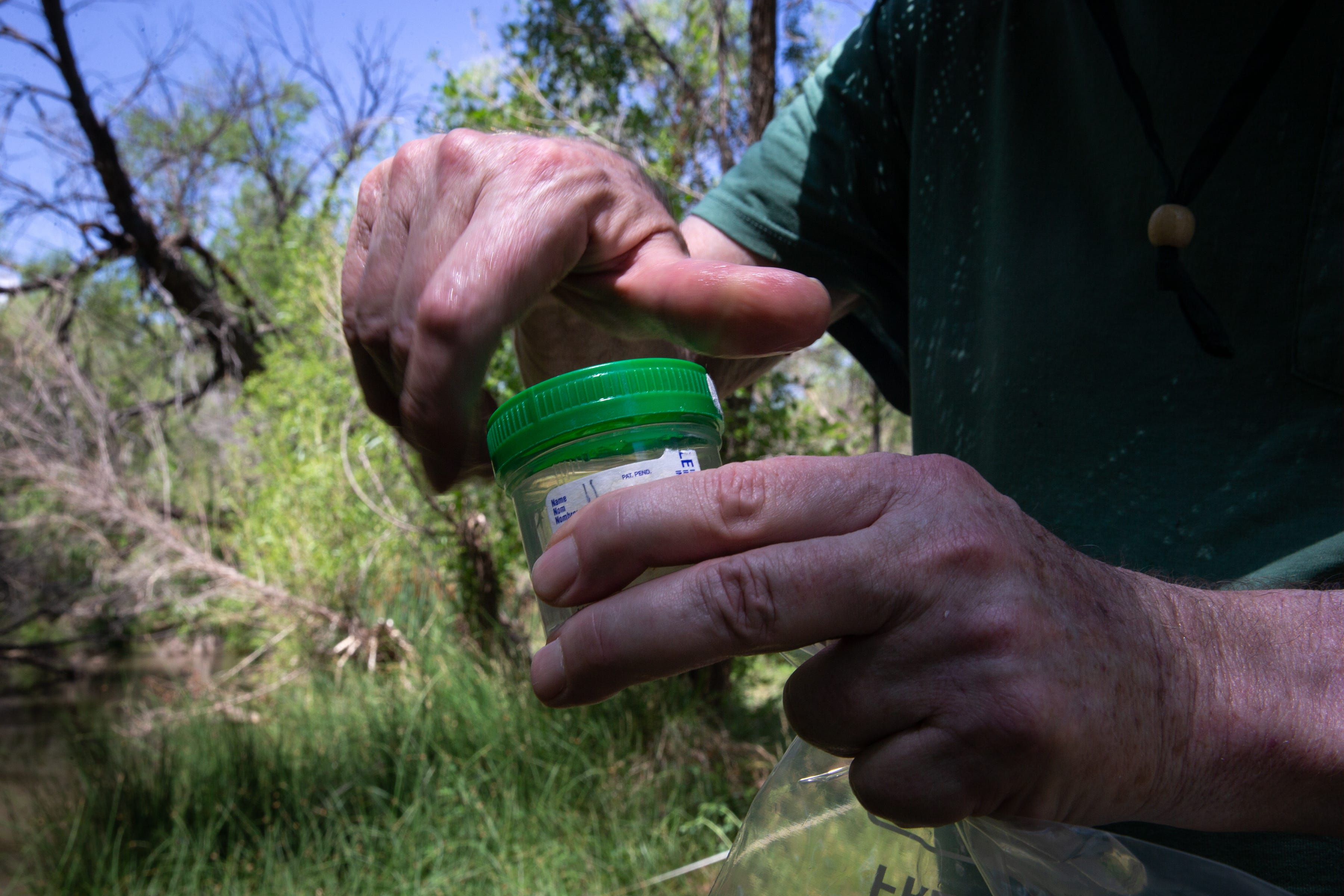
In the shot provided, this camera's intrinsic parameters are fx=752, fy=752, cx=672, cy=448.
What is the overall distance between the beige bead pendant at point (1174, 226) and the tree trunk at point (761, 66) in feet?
10.3

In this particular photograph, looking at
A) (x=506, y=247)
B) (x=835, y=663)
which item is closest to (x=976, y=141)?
(x=506, y=247)

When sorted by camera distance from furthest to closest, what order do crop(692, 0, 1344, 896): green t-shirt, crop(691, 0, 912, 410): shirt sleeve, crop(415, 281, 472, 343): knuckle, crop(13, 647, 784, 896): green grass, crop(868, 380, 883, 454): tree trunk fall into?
crop(868, 380, 883, 454): tree trunk < crop(13, 647, 784, 896): green grass < crop(691, 0, 912, 410): shirt sleeve < crop(692, 0, 1344, 896): green t-shirt < crop(415, 281, 472, 343): knuckle

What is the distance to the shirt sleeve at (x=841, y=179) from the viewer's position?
1.37 metres

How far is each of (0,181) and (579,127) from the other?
8.10 metres

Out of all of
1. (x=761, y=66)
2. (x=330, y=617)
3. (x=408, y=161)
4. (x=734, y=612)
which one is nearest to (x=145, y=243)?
(x=330, y=617)

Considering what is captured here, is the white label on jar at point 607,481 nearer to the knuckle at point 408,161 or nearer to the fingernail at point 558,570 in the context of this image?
the fingernail at point 558,570

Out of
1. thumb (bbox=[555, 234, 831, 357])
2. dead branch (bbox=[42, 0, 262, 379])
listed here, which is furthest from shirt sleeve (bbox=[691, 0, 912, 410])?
dead branch (bbox=[42, 0, 262, 379])

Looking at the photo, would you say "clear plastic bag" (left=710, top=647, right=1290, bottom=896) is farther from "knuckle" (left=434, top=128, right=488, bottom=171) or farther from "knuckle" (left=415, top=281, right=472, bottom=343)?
"knuckle" (left=434, top=128, right=488, bottom=171)

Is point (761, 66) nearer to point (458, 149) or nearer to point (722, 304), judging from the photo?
point (458, 149)

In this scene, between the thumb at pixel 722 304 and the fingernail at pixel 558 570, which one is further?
the thumb at pixel 722 304

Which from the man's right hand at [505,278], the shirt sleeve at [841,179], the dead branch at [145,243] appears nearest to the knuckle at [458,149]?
the man's right hand at [505,278]

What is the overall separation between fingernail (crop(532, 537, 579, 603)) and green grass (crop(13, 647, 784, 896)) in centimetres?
256

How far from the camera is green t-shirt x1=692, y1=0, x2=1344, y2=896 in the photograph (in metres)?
0.92

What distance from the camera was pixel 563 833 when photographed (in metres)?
3.02
